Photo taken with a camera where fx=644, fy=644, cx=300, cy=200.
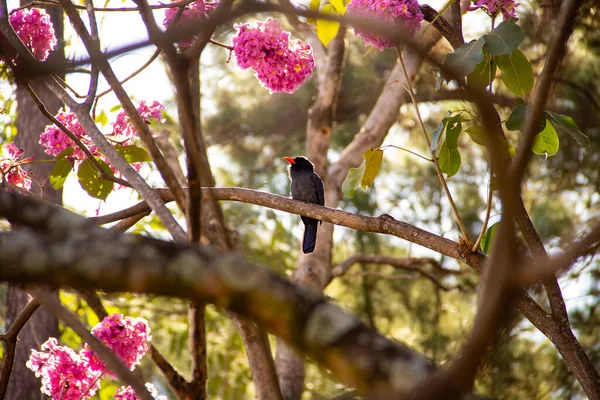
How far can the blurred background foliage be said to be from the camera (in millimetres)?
5633

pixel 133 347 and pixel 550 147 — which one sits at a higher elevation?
pixel 550 147

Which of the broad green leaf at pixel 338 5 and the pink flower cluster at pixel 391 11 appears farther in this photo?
the pink flower cluster at pixel 391 11

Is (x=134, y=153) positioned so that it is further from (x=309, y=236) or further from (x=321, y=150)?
(x=321, y=150)

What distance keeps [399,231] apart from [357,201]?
504 cm

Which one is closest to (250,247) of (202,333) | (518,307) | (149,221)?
(149,221)

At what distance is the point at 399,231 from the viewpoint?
7.16ft

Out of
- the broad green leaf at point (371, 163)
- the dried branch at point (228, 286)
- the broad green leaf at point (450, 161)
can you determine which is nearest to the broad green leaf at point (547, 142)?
the broad green leaf at point (450, 161)

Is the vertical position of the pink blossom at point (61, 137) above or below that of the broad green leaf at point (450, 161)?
above

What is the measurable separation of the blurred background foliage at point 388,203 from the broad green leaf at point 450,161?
3101 millimetres

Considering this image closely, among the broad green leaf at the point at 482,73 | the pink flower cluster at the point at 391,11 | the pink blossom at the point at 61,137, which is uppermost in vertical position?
the pink flower cluster at the point at 391,11

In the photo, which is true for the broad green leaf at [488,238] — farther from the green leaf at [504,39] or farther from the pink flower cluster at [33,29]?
the pink flower cluster at [33,29]

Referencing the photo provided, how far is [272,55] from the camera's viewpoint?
101 inches

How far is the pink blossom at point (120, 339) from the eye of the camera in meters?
2.28

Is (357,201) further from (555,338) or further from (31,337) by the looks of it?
(555,338)
